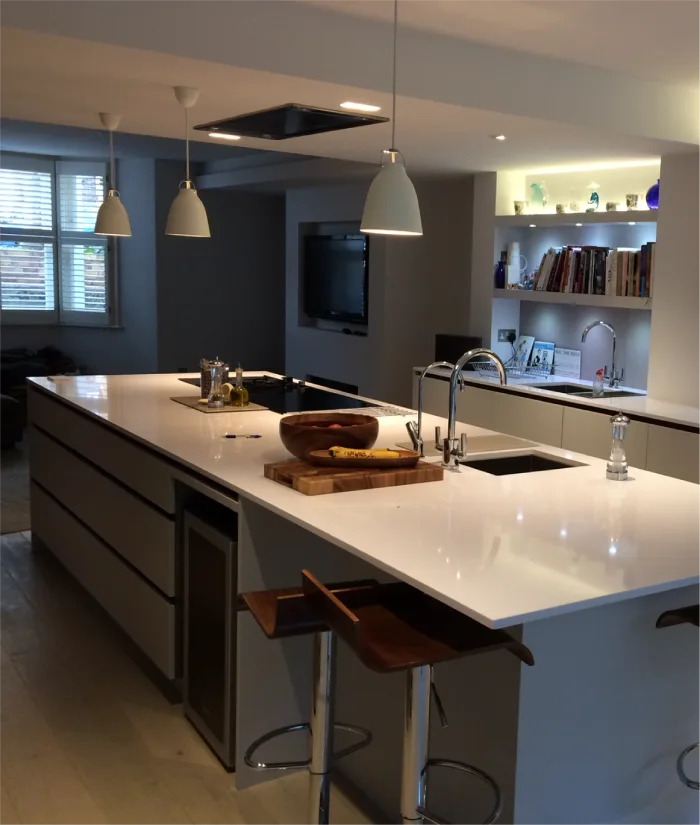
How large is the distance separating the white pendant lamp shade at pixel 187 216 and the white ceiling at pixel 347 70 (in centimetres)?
37

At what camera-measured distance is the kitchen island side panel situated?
2.08 m

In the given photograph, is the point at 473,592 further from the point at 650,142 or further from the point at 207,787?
the point at 650,142

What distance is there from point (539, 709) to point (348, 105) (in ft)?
8.86

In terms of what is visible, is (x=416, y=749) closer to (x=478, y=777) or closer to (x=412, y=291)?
(x=478, y=777)

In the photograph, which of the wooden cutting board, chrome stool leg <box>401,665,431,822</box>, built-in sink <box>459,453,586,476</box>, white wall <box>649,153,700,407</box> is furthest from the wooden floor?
white wall <box>649,153,700,407</box>

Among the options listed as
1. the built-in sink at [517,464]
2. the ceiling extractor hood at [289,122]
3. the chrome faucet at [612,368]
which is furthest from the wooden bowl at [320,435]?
the chrome faucet at [612,368]

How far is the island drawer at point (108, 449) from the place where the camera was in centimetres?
322

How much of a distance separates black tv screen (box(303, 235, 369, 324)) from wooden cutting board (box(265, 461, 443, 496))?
16.3 feet

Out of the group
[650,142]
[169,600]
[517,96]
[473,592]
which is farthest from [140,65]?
[650,142]

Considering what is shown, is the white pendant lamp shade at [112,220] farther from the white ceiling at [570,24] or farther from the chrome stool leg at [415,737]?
the chrome stool leg at [415,737]

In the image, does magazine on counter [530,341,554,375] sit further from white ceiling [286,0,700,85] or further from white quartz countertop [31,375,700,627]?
white quartz countertop [31,375,700,627]

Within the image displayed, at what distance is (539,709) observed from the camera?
81.7 inches

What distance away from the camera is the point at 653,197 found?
5.26 m

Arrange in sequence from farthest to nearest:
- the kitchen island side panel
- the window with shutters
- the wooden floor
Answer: the window with shutters
the wooden floor
the kitchen island side panel
